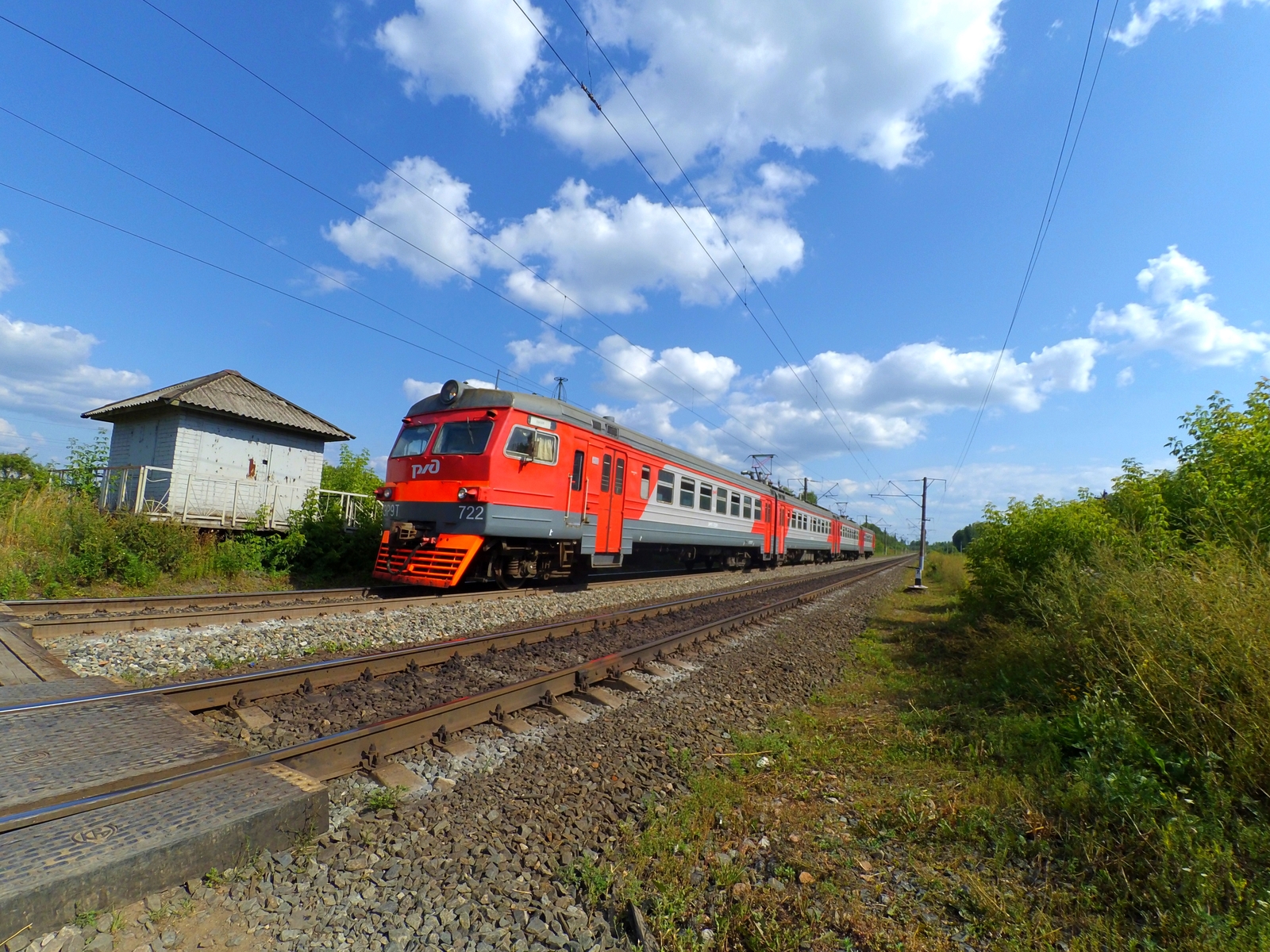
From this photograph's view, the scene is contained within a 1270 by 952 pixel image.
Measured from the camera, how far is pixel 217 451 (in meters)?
15.3

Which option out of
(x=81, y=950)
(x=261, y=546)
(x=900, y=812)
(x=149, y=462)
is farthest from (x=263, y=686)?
(x=149, y=462)

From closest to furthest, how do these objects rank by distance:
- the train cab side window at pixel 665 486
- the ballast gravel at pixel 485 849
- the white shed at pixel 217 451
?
the ballast gravel at pixel 485 849 → the white shed at pixel 217 451 → the train cab side window at pixel 665 486

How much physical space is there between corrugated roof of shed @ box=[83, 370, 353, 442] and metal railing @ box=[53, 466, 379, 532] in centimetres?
162

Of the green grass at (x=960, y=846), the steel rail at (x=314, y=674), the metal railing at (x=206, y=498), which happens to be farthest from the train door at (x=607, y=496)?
the green grass at (x=960, y=846)

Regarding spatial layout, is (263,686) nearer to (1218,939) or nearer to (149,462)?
(1218,939)

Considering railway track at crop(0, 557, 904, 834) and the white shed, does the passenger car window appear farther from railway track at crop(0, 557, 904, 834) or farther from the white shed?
the white shed

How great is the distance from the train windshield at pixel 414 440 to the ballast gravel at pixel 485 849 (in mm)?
7034

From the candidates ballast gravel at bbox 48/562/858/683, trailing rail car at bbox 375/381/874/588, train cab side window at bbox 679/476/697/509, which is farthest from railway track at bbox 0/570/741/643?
train cab side window at bbox 679/476/697/509

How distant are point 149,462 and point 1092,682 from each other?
18.8m

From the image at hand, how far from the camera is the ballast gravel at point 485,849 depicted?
8.10 feet

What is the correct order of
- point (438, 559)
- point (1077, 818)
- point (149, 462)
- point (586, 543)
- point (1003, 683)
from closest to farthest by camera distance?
point (1077, 818) → point (1003, 683) → point (438, 559) → point (586, 543) → point (149, 462)

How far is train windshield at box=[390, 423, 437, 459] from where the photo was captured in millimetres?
10953

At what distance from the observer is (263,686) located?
15.9 ft

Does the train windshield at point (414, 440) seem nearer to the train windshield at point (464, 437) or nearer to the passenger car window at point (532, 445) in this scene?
the train windshield at point (464, 437)
